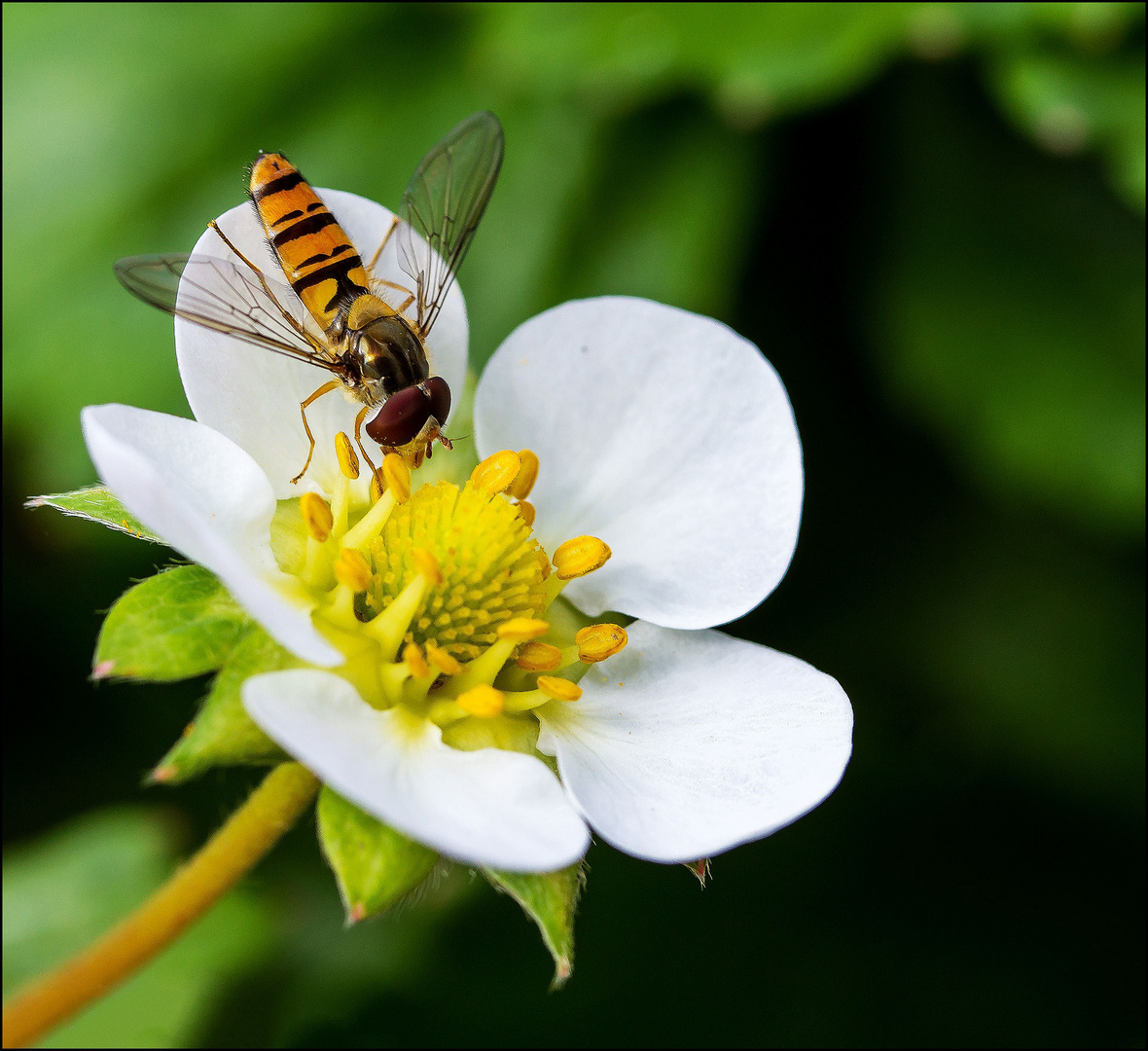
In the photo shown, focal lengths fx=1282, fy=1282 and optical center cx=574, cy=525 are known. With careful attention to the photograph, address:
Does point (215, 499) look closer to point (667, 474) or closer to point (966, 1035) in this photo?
point (667, 474)

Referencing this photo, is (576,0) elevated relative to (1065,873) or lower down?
elevated

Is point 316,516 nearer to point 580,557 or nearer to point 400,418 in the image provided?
point 400,418

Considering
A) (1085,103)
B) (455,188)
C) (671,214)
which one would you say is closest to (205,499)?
(455,188)

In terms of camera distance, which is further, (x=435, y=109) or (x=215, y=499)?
(x=435, y=109)

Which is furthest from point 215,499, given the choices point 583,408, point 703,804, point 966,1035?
point 966,1035

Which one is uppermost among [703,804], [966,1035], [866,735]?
[703,804]

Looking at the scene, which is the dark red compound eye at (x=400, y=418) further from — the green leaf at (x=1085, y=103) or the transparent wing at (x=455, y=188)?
the green leaf at (x=1085, y=103)

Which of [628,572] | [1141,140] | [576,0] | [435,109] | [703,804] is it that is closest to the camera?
[703,804]

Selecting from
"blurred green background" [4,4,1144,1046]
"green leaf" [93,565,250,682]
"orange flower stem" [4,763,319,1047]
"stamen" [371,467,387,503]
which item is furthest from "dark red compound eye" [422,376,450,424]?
"blurred green background" [4,4,1144,1046]
